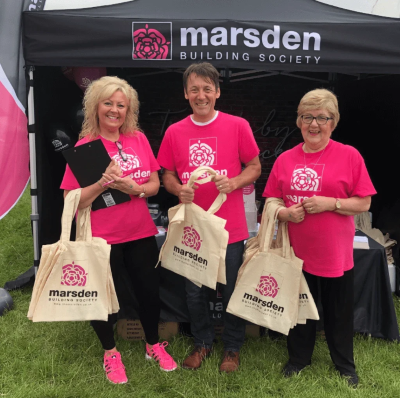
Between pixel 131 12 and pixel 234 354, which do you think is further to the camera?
pixel 131 12

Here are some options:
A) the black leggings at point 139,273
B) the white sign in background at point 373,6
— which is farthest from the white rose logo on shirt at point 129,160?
the white sign in background at point 373,6

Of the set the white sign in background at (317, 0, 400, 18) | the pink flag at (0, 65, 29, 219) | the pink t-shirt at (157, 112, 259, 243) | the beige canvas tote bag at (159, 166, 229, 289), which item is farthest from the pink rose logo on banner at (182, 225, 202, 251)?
the white sign in background at (317, 0, 400, 18)

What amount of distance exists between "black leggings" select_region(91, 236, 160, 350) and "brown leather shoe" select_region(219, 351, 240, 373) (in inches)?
18.9

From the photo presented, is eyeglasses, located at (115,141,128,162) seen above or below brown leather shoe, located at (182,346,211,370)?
above

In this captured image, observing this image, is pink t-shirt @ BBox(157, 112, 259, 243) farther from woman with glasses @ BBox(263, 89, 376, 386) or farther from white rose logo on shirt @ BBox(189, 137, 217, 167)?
woman with glasses @ BBox(263, 89, 376, 386)

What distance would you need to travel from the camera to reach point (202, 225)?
2062 mm

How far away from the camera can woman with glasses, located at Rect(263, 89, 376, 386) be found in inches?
74.6

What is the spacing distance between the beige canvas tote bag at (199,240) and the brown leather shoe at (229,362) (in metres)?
0.54

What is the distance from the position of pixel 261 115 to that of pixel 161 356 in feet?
13.2

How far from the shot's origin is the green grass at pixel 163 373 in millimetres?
2145

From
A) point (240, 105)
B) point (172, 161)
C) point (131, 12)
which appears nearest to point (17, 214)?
point (240, 105)

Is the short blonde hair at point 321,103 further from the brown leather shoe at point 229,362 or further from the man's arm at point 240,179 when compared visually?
the brown leather shoe at point 229,362

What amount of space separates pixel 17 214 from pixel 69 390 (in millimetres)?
4847

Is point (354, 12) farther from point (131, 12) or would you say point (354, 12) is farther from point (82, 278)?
point (82, 278)
